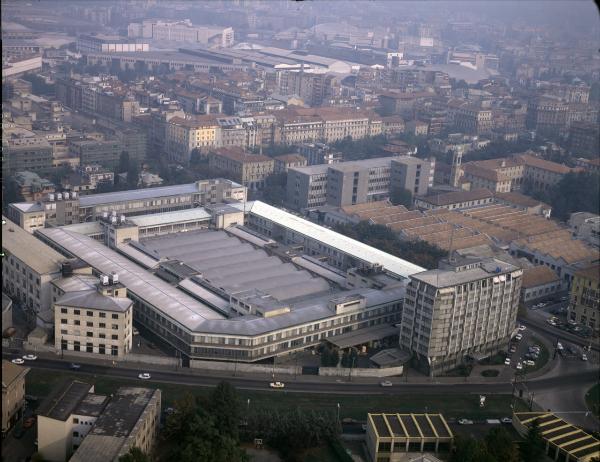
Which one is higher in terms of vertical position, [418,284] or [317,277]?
[418,284]

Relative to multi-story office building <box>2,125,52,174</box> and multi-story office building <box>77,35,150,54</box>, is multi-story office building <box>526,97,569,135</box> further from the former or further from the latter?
multi-story office building <box>77,35,150,54</box>

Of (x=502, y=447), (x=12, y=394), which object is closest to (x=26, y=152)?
(x=12, y=394)

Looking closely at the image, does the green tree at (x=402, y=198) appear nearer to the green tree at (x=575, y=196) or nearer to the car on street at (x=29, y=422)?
the green tree at (x=575, y=196)

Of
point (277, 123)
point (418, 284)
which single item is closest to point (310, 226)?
point (418, 284)

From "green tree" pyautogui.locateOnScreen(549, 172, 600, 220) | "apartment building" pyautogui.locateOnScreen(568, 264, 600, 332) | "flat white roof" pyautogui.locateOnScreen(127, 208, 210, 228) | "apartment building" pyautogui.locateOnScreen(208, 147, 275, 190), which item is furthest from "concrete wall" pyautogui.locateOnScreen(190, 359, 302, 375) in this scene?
"green tree" pyautogui.locateOnScreen(549, 172, 600, 220)

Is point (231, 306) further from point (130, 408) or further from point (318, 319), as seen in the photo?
point (130, 408)

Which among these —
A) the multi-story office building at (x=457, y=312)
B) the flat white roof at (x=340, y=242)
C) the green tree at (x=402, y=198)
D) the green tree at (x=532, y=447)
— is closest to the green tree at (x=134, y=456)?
the green tree at (x=532, y=447)
